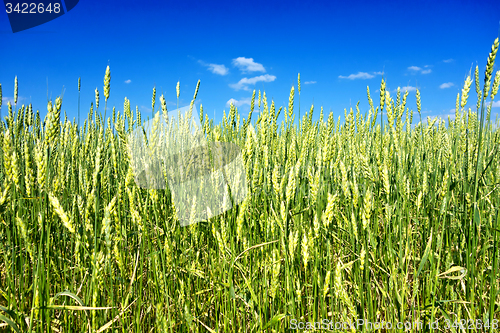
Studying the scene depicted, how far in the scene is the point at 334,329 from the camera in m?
0.88

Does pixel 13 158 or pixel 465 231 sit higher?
pixel 13 158

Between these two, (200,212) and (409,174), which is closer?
(200,212)

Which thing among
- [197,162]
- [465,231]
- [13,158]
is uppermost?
[197,162]

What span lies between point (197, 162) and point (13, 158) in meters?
0.89

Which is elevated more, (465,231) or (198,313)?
(465,231)

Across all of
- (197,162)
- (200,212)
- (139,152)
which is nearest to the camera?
(200,212)

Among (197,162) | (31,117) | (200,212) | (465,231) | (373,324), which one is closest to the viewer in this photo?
(373,324)

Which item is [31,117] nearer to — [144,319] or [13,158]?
[13,158]

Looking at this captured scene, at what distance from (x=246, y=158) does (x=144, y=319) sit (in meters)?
0.71

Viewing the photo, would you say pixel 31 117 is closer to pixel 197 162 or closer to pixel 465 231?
pixel 197 162

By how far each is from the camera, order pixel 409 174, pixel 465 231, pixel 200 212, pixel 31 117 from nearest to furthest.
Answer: pixel 465 231 < pixel 200 212 < pixel 409 174 < pixel 31 117

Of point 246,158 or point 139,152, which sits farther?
point 139,152

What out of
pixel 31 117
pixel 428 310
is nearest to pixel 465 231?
pixel 428 310

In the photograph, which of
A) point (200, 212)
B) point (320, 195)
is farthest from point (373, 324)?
point (200, 212)
